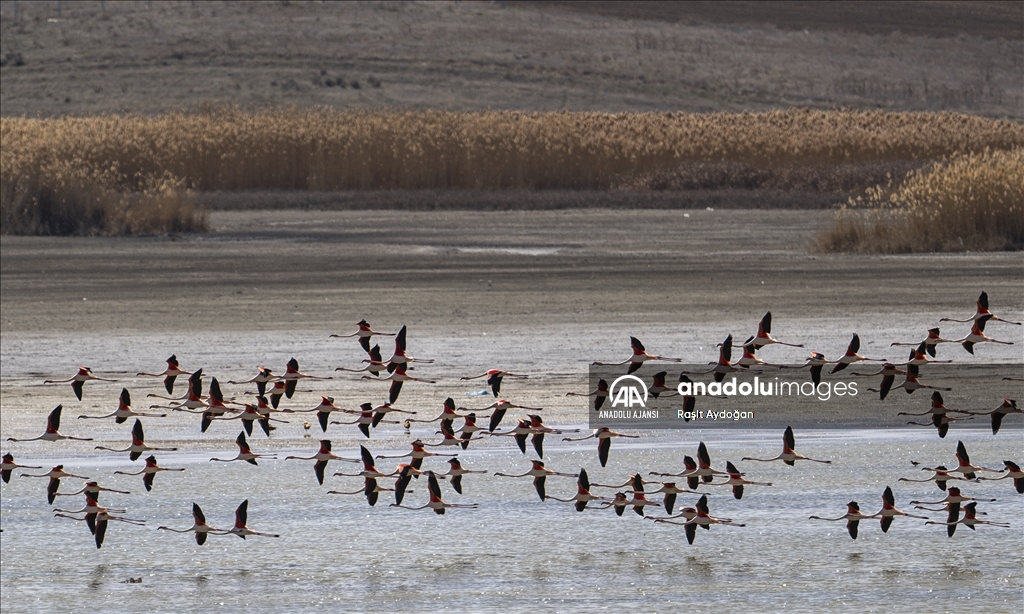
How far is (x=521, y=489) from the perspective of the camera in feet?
35.1

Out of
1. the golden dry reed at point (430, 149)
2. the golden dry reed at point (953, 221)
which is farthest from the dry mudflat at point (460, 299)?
the golden dry reed at point (430, 149)

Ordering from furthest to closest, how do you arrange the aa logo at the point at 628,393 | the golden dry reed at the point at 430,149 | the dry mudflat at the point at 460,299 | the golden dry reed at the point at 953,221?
1. the golden dry reed at the point at 430,149
2. the golden dry reed at the point at 953,221
3. the dry mudflat at the point at 460,299
4. the aa logo at the point at 628,393

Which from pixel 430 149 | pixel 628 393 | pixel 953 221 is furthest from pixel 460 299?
pixel 430 149

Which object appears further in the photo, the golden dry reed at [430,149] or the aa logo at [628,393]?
the golden dry reed at [430,149]

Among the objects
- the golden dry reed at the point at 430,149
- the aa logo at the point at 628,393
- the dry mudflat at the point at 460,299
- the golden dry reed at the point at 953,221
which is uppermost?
the golden dry reed at the point at 430,149

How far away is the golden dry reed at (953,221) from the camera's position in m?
22.4

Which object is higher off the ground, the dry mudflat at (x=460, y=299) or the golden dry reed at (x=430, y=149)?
the golden dry reed at (x=430, y=149)

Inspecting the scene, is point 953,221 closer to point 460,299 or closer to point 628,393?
point 460,299

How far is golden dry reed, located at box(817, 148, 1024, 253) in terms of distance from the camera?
73.6 ft

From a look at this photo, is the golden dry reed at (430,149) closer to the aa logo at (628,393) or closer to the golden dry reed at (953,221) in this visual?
the golden dry reed at (953,221)

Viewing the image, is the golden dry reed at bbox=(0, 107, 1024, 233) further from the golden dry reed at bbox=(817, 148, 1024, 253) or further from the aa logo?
the aa logo

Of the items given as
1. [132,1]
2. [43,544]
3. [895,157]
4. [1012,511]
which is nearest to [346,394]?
[43,544]

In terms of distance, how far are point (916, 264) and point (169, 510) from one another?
1356 centimetres

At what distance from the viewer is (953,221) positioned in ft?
74.8
